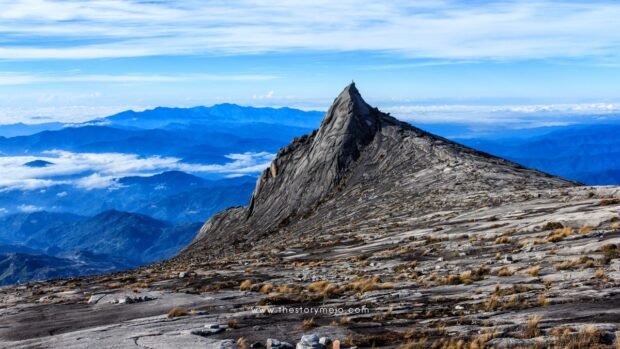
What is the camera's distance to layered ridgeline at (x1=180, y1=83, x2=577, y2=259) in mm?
58406

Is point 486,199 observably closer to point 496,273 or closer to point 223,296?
point 496,273

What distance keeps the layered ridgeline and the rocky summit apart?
7.80 feet

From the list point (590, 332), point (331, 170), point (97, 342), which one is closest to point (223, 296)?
point (97, 342)

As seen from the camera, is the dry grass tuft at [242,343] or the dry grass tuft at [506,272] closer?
the dry grass tuft at [242,343]

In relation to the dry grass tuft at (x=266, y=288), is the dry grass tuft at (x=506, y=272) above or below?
above

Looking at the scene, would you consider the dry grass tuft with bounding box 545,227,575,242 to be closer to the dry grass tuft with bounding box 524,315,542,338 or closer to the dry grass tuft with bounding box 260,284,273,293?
the dry grass tuft with bounding box 524,315,542,338

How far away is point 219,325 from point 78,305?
989 centimetres

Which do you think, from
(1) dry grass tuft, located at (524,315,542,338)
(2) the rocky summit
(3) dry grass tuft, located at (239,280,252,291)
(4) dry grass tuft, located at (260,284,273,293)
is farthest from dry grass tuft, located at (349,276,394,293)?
(1) dry grass tuft, located at (524,315,542,338)

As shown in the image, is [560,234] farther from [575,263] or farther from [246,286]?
[246,286]

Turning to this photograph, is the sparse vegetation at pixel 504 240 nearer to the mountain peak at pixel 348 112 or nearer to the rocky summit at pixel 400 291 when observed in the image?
the rocky summit at pixel 400 291

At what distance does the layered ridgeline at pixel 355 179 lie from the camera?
192 feet

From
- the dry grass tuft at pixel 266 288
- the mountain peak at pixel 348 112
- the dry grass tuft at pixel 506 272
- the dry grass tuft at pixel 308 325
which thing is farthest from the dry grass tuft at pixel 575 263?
the mountain peak at pixel 348 112

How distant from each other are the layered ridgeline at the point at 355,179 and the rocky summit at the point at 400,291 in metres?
2.38

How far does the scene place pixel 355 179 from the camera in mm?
77375
